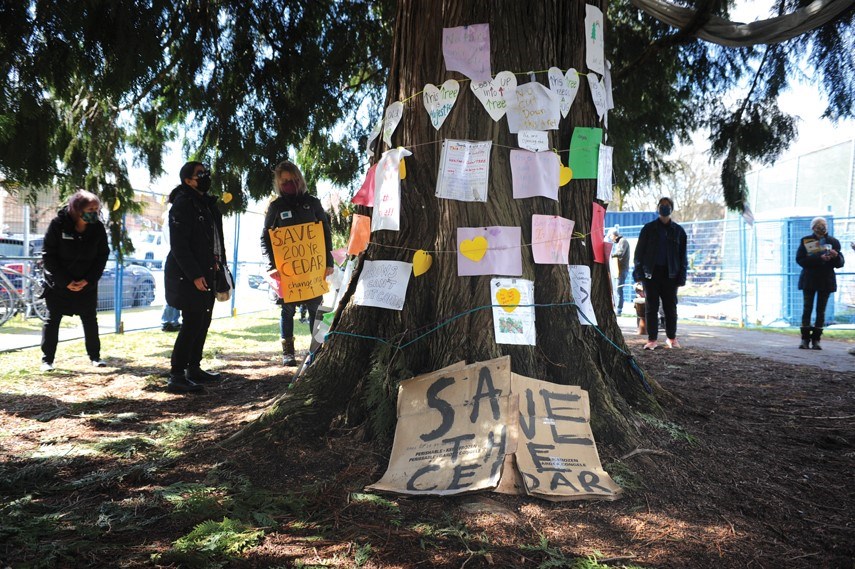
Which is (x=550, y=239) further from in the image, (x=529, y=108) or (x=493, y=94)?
(x=493, y=94)

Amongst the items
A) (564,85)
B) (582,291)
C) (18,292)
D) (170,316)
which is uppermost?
(564,85)

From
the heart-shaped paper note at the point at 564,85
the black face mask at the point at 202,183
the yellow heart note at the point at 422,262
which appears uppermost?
the heart-shaped paper note at the point at 564,85

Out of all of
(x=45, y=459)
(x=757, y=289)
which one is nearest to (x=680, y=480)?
(x=45, y=459)

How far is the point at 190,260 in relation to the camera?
418cm

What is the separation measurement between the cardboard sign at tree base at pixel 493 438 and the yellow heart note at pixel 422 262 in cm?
53

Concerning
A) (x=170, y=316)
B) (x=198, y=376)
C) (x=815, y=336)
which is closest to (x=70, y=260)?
(x=198, y=376)

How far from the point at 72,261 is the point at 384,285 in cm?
377

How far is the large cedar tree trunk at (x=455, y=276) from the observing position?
281cm

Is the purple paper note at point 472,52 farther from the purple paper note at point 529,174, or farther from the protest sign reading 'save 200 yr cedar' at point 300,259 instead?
the protest sign reading 'save 200 yr cedar' at point 300,259

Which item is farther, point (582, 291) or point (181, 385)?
point (181, 385)

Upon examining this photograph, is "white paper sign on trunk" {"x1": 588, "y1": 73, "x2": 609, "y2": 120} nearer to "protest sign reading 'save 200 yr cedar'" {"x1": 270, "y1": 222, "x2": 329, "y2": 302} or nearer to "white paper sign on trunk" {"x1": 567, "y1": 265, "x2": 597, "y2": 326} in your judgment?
"white paper sign on trunk" {"x1": 567, "y1": 265, "x2": 597, "y2": 326}

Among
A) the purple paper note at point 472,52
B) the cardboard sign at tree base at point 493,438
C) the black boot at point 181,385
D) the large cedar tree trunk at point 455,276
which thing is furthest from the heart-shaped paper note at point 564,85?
the black boot at point 181,385

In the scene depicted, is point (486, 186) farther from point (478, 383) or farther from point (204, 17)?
point (204, 17)

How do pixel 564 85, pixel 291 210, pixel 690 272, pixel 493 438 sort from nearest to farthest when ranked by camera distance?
pixel 493 438, pixel 564 85, pixel 291 210, pixel 690 272
